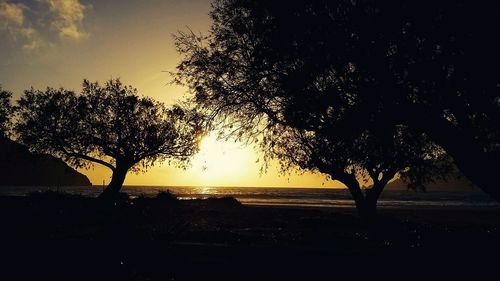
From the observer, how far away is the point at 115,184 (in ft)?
132

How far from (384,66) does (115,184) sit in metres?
33.9

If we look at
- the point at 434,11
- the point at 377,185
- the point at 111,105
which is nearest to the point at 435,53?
the point at 434,11

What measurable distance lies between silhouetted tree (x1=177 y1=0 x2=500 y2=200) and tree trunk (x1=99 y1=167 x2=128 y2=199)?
2847 cm

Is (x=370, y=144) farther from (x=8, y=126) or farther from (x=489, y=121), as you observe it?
(x=8, y=126)

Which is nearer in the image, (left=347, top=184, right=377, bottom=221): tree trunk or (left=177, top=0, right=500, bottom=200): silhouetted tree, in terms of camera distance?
(left=177, top=0, right=500, bottom=200): silhouetted tree

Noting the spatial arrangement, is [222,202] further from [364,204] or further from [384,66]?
[384,66]

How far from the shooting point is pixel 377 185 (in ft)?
100

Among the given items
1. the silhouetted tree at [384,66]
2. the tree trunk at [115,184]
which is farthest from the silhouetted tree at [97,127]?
the silhouetted tree at [384,66]

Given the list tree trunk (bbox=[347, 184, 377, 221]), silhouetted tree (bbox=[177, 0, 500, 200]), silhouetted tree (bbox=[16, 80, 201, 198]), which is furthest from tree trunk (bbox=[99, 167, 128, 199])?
silhouetted tree (bbox=[177, 0, 500, 200])

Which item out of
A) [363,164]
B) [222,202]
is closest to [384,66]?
[363,164]

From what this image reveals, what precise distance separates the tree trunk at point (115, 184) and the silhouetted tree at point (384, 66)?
2847 centimetres

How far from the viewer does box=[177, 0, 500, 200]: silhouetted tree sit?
10.8m

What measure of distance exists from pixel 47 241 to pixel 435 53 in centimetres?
1191

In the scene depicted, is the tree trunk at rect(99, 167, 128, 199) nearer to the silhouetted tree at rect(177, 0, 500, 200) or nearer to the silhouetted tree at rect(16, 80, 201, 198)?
the silhouetted tree at rect(16, 80, 201, 198)
